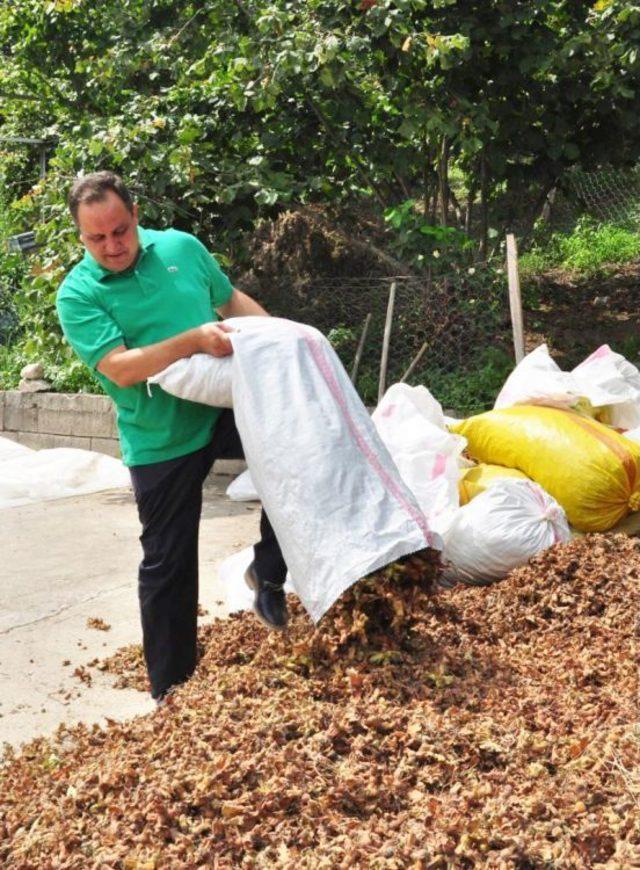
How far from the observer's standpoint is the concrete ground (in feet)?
11.5

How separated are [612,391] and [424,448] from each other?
1.16 m

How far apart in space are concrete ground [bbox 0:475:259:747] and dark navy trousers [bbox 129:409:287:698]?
29 cm

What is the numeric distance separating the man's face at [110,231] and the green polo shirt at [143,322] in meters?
0.05

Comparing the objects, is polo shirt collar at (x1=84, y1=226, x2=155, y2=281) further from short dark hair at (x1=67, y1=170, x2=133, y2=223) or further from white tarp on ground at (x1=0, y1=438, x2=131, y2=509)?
white tarp on ground at (x1=0, y1=438, x2=131, y2=509)

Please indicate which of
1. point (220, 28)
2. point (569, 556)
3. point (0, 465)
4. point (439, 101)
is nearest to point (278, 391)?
point (569, 556)

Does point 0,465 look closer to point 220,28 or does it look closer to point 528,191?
point 220,28

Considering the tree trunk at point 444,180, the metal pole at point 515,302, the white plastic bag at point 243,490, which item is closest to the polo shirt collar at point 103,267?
the metal pole at point 515,302

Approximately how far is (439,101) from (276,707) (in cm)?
566

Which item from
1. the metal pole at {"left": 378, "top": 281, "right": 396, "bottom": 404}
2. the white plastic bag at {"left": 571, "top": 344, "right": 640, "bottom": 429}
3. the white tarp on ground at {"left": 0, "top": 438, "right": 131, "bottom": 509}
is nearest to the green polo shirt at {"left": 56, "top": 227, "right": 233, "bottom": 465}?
the white plastic bag at {"left": 571, "top": 344, "right": 640, "bottom": 429}

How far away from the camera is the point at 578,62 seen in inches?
281

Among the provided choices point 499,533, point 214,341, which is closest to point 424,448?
point 499,533

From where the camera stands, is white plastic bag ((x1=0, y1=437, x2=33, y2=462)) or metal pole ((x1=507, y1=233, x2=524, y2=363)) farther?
white plastic bag ((x1=0, y1=437, x2=33, y2=462))

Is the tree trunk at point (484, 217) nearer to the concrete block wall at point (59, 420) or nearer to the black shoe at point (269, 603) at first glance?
the concrete block wall at point (59, 420)

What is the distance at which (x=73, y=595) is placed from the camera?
483cm
